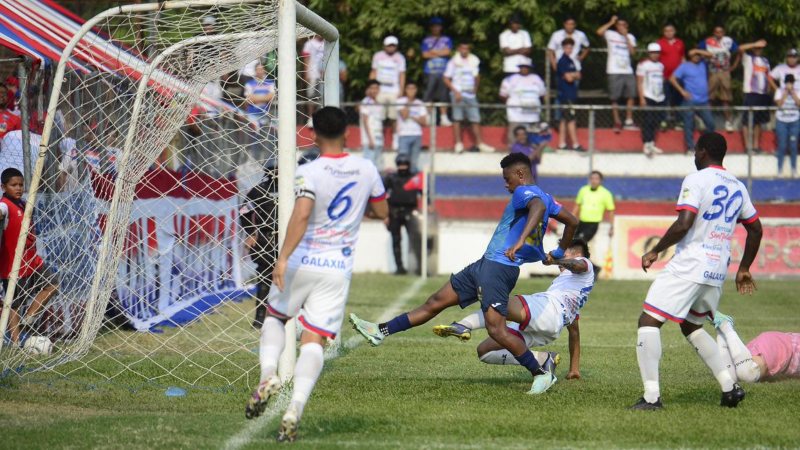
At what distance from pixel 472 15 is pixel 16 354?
18.8 metres

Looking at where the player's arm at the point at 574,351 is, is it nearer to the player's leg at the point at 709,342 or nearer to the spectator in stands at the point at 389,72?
the player's leg at the point at 709,342

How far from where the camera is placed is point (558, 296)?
381 inches

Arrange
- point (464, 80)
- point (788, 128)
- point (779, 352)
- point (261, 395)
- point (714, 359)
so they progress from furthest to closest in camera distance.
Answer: point (464, 80)
point (788, 128)
point (779, 352)
point (714, 359)
point (261, 395)

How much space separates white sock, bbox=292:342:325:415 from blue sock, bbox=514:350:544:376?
256 centimetres

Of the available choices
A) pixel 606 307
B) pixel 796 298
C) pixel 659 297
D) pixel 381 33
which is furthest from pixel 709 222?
pixel 381 33

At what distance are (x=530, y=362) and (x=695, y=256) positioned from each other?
1646 millimetres

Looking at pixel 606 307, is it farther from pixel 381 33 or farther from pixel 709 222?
pixel 381 33

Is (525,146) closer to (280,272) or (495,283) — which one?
(495,283)

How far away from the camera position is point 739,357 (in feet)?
31.9

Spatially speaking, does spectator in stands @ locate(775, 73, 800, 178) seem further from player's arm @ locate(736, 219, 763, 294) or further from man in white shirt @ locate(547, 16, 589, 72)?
player's arm @ locate(736, 219, 763, 294)

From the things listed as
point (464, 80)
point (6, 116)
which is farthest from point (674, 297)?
point (464, 80)

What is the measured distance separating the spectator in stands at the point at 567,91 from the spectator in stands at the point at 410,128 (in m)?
2.88

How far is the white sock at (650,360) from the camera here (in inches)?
328

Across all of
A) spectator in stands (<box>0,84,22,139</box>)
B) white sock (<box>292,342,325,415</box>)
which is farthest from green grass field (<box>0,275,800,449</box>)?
spectator in stands (<box>0,84,22,139</box>)
